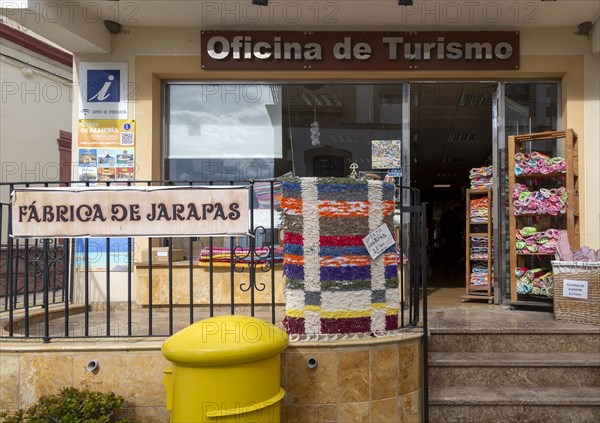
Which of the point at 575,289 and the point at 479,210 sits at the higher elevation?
the point at 479,210

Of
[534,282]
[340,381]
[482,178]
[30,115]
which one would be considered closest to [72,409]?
[340,381]

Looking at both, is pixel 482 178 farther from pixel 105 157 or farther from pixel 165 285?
pixel 105 157

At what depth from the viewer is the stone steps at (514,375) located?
3.57 m

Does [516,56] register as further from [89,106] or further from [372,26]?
[89,106]

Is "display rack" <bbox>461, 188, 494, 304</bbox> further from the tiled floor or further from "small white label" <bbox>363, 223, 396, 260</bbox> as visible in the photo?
"small white label" <bbox>363, 223, 396, 260</bbox>

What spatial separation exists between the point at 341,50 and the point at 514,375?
390 centimetres

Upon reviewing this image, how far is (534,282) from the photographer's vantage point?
516 cm

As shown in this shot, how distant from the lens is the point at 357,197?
11.3 feet

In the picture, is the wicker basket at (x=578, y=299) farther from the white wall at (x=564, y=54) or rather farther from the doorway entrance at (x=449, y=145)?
the doorway entrance at (x=449, y=145)

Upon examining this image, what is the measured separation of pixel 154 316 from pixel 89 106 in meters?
2.58

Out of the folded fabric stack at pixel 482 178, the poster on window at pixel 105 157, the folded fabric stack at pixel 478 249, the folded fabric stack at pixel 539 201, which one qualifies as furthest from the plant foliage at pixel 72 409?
the folded fabric stack at pixel 482 178

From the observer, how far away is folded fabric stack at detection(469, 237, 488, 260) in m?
6.25

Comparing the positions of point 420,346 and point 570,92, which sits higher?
point 570,92

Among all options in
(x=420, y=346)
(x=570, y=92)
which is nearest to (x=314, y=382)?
(x=420, y=346)
